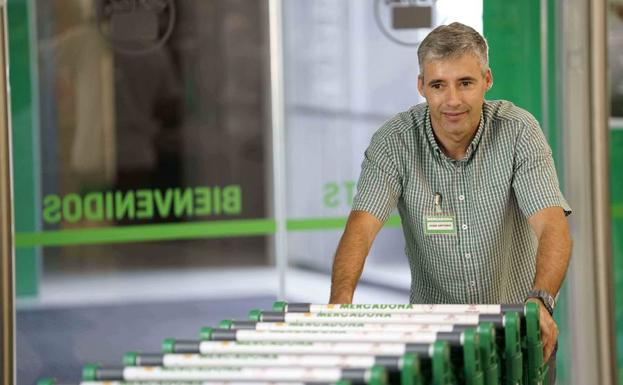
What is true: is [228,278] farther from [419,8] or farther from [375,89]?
[419,8]

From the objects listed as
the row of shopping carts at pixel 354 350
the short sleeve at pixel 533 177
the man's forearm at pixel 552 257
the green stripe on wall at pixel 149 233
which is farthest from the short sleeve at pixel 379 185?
the green stripe on wall at pixel 149 233

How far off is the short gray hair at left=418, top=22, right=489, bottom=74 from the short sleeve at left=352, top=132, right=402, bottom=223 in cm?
37

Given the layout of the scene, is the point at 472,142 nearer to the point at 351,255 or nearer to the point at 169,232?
the point at 351,255

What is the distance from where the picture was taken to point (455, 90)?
11.9ft

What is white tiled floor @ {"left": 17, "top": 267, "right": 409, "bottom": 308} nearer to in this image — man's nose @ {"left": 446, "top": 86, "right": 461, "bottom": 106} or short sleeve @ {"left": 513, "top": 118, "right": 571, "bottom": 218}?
short sleeve @ {"left": 513, "top": 118, "right": 571, "bottom": 218}

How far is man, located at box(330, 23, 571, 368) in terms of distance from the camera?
12.0 feet

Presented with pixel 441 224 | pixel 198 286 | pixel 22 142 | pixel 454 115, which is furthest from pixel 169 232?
pixel 454 115

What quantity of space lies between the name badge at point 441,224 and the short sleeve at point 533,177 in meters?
0.21

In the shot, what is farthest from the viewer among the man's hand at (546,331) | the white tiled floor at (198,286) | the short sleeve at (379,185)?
the white tiled floor at (198,286)

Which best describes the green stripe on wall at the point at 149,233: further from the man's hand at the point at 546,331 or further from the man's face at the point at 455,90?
the man's hand at the point at 546,331

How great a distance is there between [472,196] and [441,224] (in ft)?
0.41

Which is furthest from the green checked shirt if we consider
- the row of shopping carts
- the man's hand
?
the row of shopping carts

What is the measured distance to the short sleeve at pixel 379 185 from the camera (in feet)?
12.6

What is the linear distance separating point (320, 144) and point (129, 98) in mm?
1043
